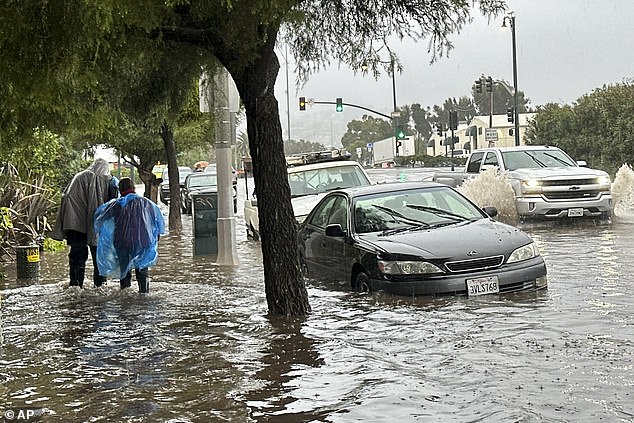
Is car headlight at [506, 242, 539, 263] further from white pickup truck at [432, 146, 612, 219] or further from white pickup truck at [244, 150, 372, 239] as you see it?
white pickup truck at [432, 146, 612, 219]

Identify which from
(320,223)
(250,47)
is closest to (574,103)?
(320,223)

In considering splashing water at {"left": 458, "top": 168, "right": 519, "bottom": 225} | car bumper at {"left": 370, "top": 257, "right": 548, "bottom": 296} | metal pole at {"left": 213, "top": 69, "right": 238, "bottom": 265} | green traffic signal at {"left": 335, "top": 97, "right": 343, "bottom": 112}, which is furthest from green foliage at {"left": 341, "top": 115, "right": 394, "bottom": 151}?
car bumper at {"left": 370, "top": 257, "right": 548, "bottom": 296}

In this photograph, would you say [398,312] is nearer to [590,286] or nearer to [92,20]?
[590,286]

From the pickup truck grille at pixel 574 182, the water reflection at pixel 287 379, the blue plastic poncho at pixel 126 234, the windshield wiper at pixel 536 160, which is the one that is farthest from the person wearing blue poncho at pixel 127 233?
the windshield wiper at pixel 536 160

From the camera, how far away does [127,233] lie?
12.0 meters

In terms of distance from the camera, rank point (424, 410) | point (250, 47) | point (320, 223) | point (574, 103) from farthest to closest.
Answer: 1. point (574, 103)
2. point (320, 223)
3. point (250, 47)
4. point (424, 410)

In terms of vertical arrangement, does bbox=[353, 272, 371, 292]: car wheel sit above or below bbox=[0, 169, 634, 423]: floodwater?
above

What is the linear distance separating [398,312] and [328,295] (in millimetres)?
1675

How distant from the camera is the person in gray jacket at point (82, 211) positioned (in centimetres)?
1280

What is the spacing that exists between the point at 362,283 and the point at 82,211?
4.35 metres

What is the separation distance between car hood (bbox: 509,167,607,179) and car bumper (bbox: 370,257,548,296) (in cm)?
1053

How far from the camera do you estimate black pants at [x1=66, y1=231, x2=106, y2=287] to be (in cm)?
1292

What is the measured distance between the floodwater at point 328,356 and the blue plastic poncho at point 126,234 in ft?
1.60

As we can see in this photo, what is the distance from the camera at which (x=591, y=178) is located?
20312 mm
